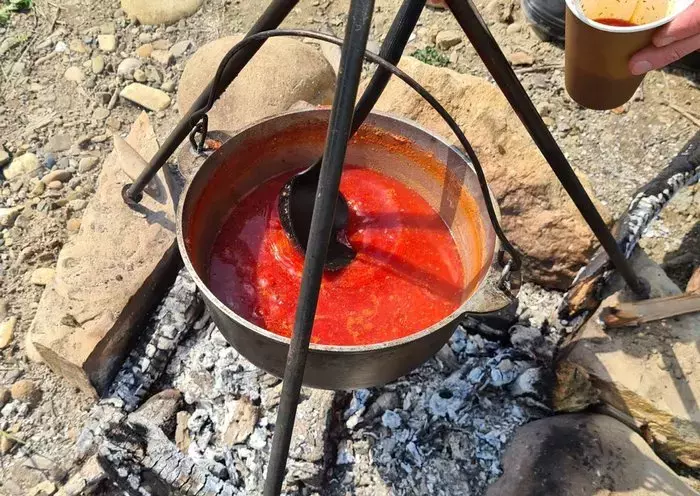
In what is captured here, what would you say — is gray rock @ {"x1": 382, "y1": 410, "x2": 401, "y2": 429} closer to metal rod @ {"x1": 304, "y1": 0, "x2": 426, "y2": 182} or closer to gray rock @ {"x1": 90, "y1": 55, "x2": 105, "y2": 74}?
metal rod @ {"x1": 304, "y1": 0, "x2": 426, "y2": 182}

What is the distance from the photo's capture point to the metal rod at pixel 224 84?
168 cm

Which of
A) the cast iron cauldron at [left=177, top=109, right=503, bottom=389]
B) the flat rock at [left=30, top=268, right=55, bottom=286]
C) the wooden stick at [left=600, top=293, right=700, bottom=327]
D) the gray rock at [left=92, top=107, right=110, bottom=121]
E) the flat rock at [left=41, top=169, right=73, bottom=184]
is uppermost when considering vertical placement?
the cast iron cauldron at [left=177, top=109, right=503, bottom=389]

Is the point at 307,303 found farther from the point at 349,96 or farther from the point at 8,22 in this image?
the point at 8,22

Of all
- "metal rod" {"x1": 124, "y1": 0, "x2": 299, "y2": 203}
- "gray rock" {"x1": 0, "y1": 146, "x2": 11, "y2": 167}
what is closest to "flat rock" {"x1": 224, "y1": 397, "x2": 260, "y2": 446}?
"metal rod" {"x1": 124, "y1": 0, "x2": 299, "y2": 203}

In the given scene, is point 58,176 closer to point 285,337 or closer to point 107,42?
point 107,42

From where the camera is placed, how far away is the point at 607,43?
1495 mm

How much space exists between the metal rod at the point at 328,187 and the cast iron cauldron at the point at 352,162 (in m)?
0.08

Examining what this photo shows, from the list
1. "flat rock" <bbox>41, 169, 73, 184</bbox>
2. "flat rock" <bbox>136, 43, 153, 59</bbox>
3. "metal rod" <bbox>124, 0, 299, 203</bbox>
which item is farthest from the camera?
"flat rock" <bbox>136, 43, 153, 59</bbox>

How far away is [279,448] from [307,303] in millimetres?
439

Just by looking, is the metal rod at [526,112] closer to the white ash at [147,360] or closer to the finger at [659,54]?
the finger at [659,54]

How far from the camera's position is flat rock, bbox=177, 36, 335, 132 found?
2.77 meters

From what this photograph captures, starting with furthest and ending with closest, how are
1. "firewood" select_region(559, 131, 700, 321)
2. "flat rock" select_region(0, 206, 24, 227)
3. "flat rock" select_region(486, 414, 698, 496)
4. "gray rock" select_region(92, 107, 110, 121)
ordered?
1. "gray rock" select_region(92, 107, 110, 121)
2. "flat rock" select_region(0, 206, 24, 227)
3. "firewood" select_region(559, 131, 700, 321)
4. "flat rock" select_region(486, 414, 698, 496)

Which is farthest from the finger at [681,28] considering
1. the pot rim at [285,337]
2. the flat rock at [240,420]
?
the flat rock at [240,420]

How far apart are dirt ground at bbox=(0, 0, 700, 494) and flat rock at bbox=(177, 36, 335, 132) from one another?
434 mm
